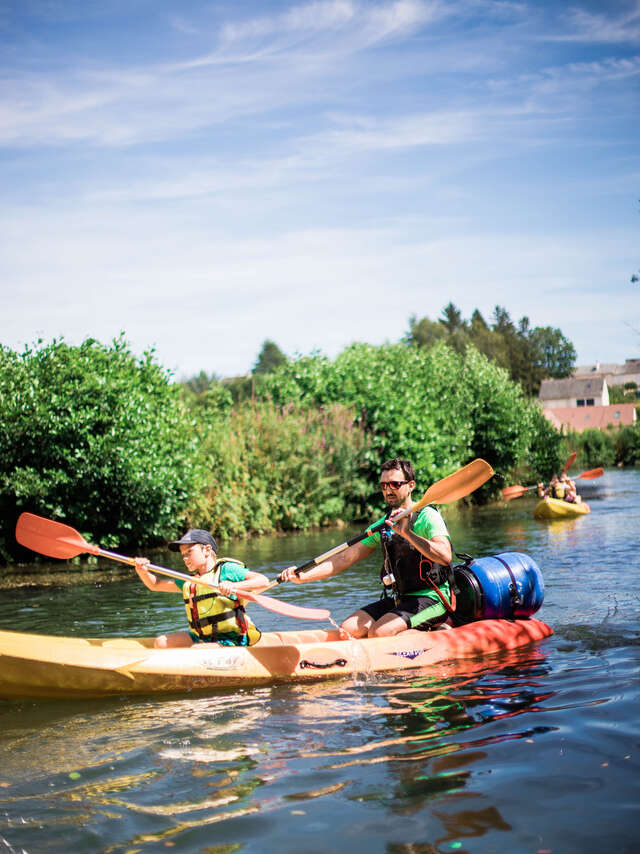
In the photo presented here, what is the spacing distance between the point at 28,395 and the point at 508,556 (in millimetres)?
9142

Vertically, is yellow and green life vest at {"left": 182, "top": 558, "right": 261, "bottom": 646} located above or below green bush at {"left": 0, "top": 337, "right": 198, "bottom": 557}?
below

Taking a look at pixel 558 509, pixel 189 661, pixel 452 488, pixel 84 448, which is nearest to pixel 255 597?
pixel 189 661

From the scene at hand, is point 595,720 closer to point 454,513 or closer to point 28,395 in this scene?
point 28,395

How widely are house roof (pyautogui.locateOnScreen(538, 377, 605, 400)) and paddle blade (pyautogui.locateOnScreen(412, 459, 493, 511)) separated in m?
77.9

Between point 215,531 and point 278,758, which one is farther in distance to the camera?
point 215,531

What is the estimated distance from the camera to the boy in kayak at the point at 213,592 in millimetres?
6130

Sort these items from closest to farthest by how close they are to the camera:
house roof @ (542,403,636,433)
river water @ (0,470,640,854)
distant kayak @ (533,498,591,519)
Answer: river water @ (0,470,640,854), distant kayak @ (533,498,591,519), house roof @ (542,403,636,433)

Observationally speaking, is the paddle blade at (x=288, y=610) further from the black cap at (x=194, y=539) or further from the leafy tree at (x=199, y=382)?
the leafy tree at (x=199, y=382)

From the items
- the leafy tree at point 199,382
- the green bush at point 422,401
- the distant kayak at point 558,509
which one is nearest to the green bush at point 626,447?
the green bush at point 422,401

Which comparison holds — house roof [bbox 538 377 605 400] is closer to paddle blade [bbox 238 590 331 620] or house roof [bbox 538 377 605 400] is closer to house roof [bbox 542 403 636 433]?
house roof [bbox 542 403 636 433]

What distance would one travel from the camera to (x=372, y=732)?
4.88 metres

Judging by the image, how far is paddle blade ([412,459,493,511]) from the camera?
6.63 metres

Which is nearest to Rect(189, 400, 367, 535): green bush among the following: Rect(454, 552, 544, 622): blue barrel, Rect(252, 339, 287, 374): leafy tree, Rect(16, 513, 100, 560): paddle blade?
Rect(16, 513, 100, 560): paddle blade

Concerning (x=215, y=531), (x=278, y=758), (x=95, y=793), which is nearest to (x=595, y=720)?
(x=278, y=758)
